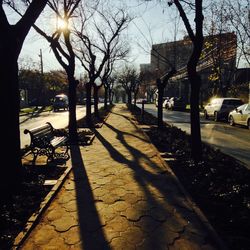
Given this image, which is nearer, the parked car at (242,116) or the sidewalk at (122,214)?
the sidewalk at (122,214)

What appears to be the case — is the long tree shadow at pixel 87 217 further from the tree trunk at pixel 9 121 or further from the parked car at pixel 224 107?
the parked car at pixel 224 107

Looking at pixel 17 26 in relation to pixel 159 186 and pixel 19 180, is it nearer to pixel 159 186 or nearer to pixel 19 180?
pixel 19 180

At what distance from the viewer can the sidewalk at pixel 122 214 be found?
4.00 m

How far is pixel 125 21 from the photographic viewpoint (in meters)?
22.1

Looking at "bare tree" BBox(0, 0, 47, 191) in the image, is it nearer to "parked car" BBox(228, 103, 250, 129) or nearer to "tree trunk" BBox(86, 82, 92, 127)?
"tree trunk" BBox(86, 82, 92, 127)

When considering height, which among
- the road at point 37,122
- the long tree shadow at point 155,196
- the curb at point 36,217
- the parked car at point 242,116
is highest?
the parked car at point 242,116

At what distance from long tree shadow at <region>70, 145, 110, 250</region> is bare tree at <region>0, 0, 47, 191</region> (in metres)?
1.27

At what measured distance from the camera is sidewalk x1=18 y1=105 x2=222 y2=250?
4.00 metres

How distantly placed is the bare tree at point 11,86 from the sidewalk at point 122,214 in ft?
3.27

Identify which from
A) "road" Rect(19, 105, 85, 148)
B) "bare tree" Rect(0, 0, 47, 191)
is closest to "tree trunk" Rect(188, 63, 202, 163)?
"bare tree" Rect(0, 0, 47, 191)

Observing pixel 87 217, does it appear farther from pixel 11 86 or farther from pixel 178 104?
pixel 178 104

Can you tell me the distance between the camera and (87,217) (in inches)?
188

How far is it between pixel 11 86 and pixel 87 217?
113 inches

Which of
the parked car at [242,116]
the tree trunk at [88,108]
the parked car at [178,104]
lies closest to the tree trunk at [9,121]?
the tree trunk at [88,108]
